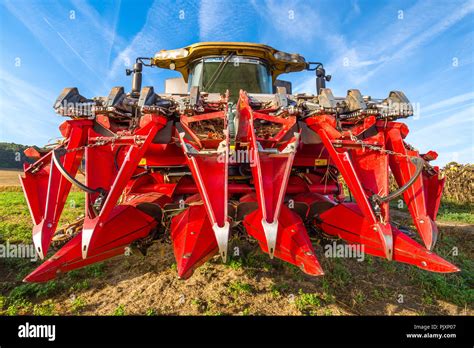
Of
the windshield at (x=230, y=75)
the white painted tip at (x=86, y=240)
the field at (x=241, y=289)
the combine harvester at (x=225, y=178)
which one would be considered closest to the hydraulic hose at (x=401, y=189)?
the combine harvester at (x=225, y=178)

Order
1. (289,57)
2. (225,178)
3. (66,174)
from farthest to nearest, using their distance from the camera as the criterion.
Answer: (289,57) → (66,174) → (225,178)

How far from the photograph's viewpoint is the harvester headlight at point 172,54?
5.78 m

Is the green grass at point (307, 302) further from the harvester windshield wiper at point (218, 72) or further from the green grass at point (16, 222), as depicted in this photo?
the green grass at point (16, 222)

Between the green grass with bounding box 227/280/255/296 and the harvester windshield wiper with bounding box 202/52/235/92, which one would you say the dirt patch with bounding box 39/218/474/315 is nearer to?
the green grass with bounding box 227/280/255/296

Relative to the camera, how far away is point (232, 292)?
371 centimetres

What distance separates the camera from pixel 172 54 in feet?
19.5

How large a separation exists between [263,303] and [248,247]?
1.74 meters

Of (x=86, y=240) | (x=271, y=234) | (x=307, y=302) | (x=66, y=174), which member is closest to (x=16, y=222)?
(x=66, y=174)

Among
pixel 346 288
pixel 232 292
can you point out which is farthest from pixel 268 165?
pixel 346 288

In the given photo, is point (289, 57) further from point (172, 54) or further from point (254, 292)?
point (254, 292)

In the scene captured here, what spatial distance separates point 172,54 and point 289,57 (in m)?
2.72

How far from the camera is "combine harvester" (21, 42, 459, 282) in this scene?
8.45 feet

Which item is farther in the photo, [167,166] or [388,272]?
[388,272]
